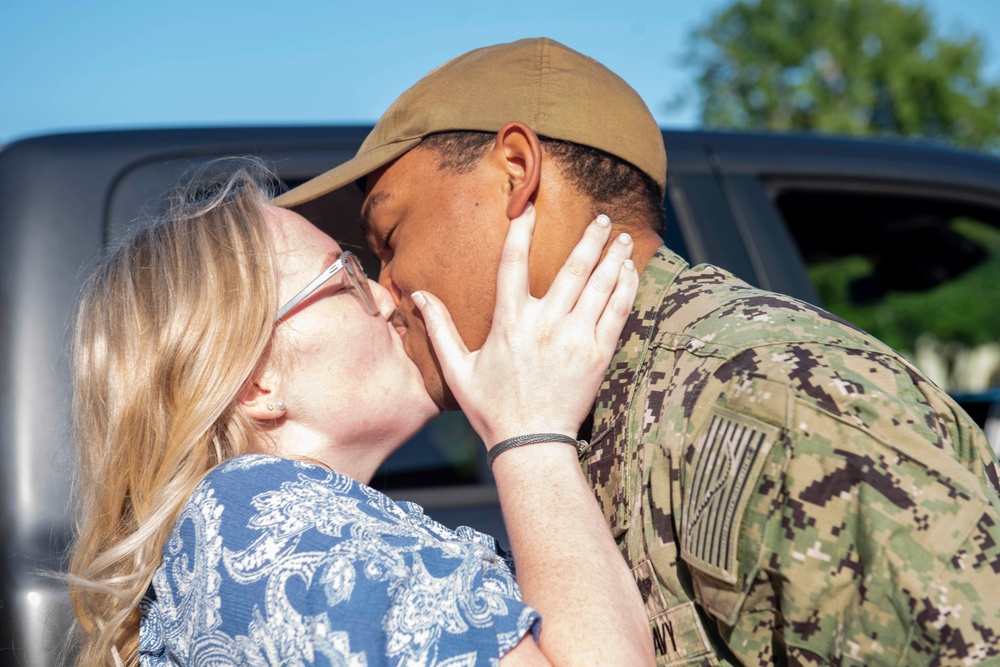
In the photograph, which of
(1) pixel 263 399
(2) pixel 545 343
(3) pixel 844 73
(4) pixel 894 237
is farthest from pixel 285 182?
(3) pixel 844 73

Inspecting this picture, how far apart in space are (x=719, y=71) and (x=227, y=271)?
25.6 metres

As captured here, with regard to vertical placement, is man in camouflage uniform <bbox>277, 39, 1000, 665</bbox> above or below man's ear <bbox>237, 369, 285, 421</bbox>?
above

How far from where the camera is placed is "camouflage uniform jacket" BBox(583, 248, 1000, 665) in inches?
45.5

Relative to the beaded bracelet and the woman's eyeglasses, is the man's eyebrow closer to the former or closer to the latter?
the woman's eyeglasses

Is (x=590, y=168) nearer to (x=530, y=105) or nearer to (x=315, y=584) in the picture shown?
(x=530, y=105)

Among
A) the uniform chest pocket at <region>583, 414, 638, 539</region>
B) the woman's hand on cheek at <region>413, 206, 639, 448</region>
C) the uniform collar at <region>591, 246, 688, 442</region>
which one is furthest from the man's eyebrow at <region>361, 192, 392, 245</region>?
the uniform chest pocket at <region>583, 414, 638, 539</region>

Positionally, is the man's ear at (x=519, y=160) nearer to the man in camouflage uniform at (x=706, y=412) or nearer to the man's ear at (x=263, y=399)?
the man in camouflage uniform at (x=706, y=412)

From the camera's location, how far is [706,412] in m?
1.35

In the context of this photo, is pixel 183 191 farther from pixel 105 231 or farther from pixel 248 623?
pixel 248 623

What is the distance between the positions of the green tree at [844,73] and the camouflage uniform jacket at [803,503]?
22.3 metres

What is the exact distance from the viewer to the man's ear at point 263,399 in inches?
68.6

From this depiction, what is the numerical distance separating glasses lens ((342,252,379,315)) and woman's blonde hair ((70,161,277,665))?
0.51 ft

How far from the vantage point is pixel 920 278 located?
4.75 metres

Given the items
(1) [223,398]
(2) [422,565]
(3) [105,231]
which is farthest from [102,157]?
(2) [422,565]
